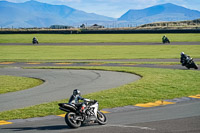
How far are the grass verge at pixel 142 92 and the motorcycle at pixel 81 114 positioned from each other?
330cm

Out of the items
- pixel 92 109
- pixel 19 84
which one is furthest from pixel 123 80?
pixel 92 109

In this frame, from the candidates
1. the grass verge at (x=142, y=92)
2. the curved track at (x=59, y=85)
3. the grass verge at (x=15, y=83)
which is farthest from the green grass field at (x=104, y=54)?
the grass verge at (x=142, y=92)

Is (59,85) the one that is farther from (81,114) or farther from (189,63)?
(189,63)

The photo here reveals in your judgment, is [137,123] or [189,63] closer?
[137,123]

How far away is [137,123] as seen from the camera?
14.8 meters

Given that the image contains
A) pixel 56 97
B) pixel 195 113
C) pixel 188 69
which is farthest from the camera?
pixel 188 69

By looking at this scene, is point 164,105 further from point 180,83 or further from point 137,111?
point 180,83

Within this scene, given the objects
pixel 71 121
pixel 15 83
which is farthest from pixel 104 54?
pixel 71 121

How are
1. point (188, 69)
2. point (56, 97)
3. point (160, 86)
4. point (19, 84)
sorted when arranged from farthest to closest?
point (188, 69), point (19, 84), point (160, 86), point (56, 97)

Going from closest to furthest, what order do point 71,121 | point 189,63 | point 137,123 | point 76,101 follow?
point 71,121
point 76,101
point 137,123
point 189,63

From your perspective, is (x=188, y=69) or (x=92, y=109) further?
(x=188, y=69)

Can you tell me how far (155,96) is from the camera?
21.5 metres

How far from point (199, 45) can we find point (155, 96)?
4842cm

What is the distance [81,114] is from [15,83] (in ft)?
51.2
